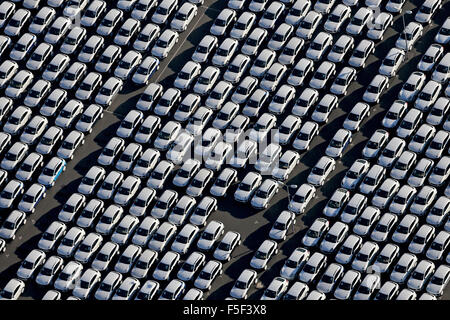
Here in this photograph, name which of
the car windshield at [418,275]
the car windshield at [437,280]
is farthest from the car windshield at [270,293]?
the car windshield at [437,280]

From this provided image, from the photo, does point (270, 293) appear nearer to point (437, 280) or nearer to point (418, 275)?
point (418, 275)

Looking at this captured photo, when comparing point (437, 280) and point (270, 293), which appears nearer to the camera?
point (270, 293)

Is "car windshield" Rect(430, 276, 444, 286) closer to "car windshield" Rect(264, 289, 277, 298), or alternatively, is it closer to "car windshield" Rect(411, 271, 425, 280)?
"car windshield" Rect(411, 271, 425, 280)

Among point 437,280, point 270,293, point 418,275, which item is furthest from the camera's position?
point 418,275

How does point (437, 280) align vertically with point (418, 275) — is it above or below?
above

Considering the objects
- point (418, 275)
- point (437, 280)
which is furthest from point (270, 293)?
point (437, 280)

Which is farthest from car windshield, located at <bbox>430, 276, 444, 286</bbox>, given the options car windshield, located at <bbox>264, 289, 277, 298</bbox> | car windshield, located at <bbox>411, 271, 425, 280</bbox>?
car windshield, located at <bbox>264, 289, 277, 298</bbox>

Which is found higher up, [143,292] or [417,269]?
[417,269]
